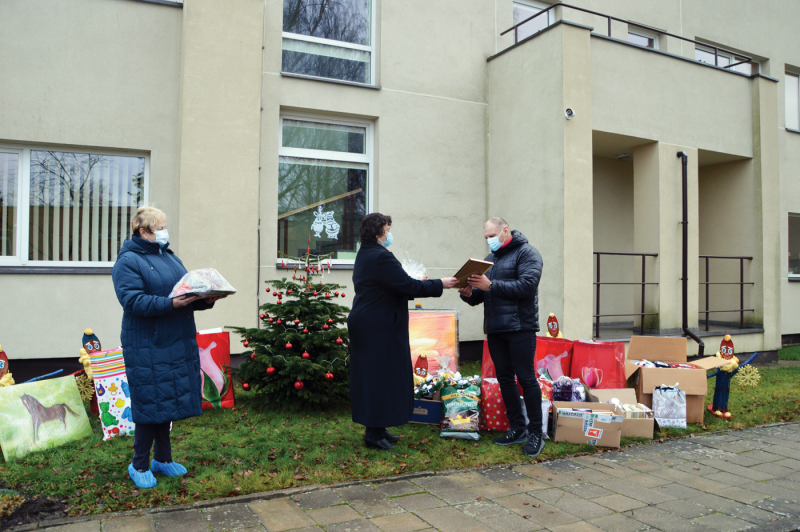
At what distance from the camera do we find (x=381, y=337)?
4.59 meters

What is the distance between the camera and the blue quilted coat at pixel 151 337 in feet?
11.8

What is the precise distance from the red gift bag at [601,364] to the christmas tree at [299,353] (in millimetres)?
2503

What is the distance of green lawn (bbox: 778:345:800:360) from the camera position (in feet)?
35.4

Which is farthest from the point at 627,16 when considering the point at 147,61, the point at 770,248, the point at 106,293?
the point at 106,293

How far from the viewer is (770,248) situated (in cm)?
1012

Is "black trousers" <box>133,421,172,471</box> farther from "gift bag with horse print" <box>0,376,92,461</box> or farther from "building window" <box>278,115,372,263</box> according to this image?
"building window" <box>278,115,372,263</box>

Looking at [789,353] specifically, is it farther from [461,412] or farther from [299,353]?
[299,353]

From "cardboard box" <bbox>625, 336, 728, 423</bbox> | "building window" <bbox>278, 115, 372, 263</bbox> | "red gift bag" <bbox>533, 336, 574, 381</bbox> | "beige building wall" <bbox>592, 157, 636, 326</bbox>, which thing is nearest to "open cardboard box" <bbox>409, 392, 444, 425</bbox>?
"red gift bag" <bbox>533, 336, 574, 381</bbox>

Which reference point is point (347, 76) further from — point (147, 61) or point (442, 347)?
point (442, 347)

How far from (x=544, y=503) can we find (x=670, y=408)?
2559mm

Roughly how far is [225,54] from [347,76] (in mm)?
1949

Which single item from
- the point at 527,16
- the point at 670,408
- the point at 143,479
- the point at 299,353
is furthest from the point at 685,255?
the point at 143,479

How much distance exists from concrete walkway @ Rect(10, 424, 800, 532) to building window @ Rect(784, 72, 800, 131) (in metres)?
11.1

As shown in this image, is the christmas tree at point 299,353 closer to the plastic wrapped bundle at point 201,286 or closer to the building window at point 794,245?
the plastic wrapped bundle at point 201,286
